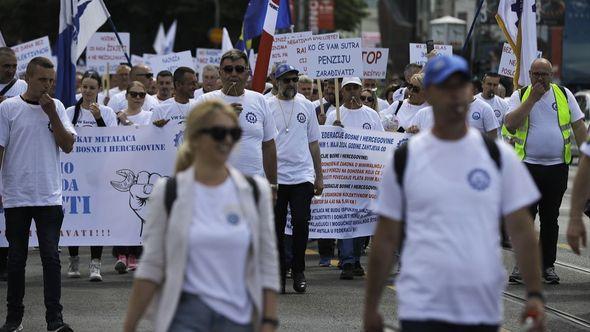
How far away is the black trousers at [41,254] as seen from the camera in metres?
9.38

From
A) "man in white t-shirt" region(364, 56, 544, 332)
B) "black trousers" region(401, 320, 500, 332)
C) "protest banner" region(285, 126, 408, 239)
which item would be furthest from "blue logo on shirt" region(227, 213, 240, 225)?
"protest banner" region(285, 126, 408, 239)

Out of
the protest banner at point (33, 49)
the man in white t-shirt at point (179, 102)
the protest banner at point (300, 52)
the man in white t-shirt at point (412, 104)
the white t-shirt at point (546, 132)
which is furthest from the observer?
the protest banner at point (33, 49)

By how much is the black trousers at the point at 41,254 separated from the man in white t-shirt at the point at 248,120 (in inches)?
56.0

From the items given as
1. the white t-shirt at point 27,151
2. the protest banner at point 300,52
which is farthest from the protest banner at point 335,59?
the white t-shirt at point 27,151

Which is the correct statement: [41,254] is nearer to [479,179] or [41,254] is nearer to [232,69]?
[232,69]

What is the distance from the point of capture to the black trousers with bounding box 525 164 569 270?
1193 centimetres

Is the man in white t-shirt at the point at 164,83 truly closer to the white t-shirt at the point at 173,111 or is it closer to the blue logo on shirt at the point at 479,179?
the white t-shirt at the point at 173,111

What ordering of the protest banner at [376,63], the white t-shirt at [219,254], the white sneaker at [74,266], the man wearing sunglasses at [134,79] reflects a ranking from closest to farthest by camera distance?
the white t-shirt at [219,254], the white sneaker at [74,266], the man wearing sunglasses at [134,79], the protest banner at [376,63]

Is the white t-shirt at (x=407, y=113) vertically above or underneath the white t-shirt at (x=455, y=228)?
above

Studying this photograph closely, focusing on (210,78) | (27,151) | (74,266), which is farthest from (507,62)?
(27,151)

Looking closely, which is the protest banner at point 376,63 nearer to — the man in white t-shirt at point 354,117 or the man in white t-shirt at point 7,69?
the man in white t-shirt at point 354,117

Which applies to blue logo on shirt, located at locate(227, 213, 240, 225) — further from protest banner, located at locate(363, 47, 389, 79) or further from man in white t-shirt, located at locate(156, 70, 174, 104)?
protest banner, located at locate(363, 47, 389, 79)

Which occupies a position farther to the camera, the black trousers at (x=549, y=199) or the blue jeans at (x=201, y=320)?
the black trousers at (x=549, y=199)

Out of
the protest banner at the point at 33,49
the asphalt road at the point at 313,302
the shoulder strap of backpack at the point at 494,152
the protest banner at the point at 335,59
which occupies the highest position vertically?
the protest banner at the point at 33,49
